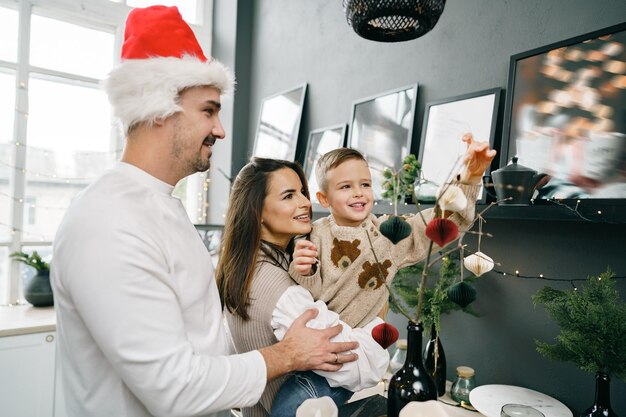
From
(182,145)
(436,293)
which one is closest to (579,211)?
(436,293)

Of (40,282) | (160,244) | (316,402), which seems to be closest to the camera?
(316,402)

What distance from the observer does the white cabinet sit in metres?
2.62

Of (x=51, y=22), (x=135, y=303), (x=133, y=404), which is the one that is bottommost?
(x=133, y=404)

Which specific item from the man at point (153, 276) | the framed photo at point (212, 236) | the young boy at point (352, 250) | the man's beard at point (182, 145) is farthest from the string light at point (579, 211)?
the framed photo at point (212, 236)

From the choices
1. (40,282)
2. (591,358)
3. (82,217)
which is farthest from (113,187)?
(40,282)

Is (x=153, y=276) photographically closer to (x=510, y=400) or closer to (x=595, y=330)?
(x=595, y=330)

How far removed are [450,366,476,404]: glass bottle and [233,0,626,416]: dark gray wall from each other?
167mm

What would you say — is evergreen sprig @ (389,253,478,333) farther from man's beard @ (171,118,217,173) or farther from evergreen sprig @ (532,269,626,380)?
man's beard @ (171,118,217,173)

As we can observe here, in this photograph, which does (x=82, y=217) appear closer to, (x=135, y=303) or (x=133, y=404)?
(x=135, y=303)

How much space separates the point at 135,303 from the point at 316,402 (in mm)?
430

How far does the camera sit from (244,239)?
53.6 inches

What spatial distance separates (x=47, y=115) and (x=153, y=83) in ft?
9.65

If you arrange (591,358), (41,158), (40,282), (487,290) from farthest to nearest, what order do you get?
1. (41,158)
2. (40,282)
3. (487,290)
4. (591,358)

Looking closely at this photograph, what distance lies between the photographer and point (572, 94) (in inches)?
59.1
